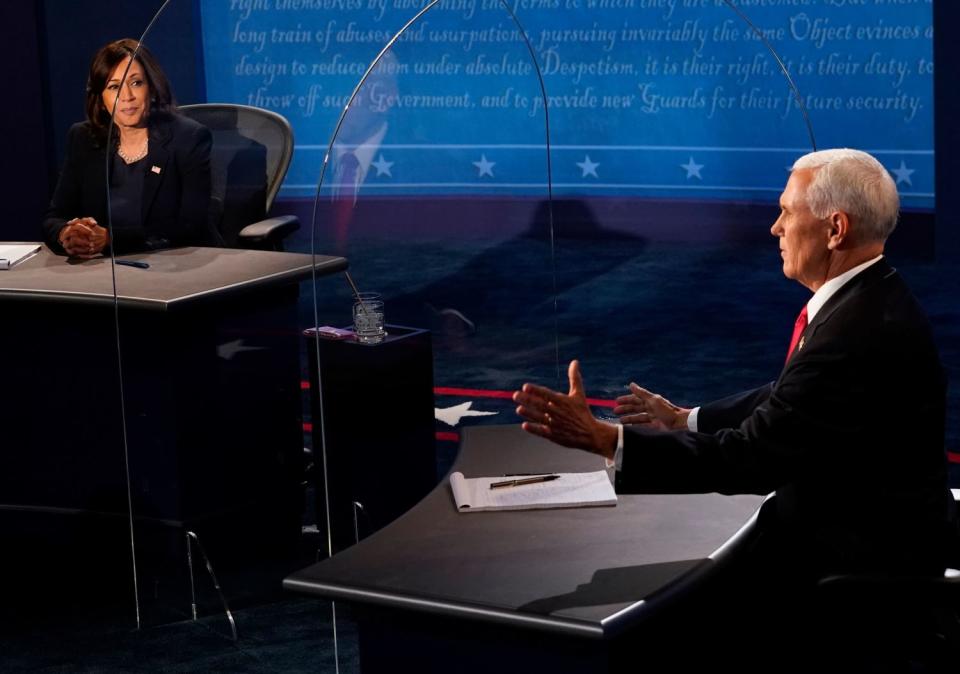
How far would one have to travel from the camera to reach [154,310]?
3566 millimetres

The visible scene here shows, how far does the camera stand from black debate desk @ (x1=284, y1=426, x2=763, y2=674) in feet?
6.89

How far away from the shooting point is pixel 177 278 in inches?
146

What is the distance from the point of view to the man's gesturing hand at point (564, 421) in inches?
88.6

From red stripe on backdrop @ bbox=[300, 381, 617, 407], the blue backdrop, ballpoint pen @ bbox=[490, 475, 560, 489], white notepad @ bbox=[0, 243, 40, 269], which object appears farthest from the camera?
the blue backdrop

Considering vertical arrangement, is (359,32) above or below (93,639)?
above

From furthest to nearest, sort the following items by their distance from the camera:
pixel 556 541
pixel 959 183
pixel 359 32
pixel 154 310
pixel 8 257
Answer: pixel 359 32 < pixel 959 183 < pixel 8 257 < pixel 154 310 < pixel 556 541

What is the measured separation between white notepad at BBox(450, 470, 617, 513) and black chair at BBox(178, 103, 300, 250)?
134 centimetres

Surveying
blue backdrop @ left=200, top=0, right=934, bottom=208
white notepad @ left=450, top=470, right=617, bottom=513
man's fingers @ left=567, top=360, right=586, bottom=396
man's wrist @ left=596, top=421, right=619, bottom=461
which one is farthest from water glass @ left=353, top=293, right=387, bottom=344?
blue backdrop @ left=200, top=0, right=934, bottom=208

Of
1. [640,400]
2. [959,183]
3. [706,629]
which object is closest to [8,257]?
[640,400]

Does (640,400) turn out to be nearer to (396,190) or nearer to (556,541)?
(556,541)

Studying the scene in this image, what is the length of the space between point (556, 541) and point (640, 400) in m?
0.48

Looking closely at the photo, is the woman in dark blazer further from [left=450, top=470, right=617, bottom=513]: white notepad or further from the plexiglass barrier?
the plexiglass barrier

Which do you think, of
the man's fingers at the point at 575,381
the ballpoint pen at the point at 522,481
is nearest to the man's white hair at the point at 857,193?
the man's fingers at the point at 575,381

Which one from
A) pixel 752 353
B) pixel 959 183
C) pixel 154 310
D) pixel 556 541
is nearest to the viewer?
pixel 556 541
